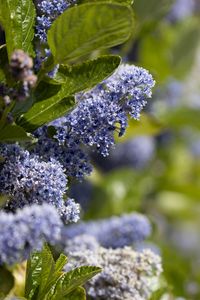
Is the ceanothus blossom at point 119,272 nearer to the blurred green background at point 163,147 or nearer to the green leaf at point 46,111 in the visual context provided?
the green leaf at point 46,111

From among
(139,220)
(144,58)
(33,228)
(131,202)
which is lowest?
(33,228)

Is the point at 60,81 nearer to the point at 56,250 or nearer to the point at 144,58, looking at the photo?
the point at 56,250

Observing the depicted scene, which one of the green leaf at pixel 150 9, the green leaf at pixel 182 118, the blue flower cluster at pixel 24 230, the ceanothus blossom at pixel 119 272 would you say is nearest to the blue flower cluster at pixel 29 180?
the blue flower cluster at pixel 24 230

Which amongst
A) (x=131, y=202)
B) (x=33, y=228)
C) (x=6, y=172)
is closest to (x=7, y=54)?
(x=6, y=172)

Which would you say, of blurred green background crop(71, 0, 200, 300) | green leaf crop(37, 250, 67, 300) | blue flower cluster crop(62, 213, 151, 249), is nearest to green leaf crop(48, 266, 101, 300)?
green leaf crop(37, 250, 67, 300)

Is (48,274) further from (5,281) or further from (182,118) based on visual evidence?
(182,118)
